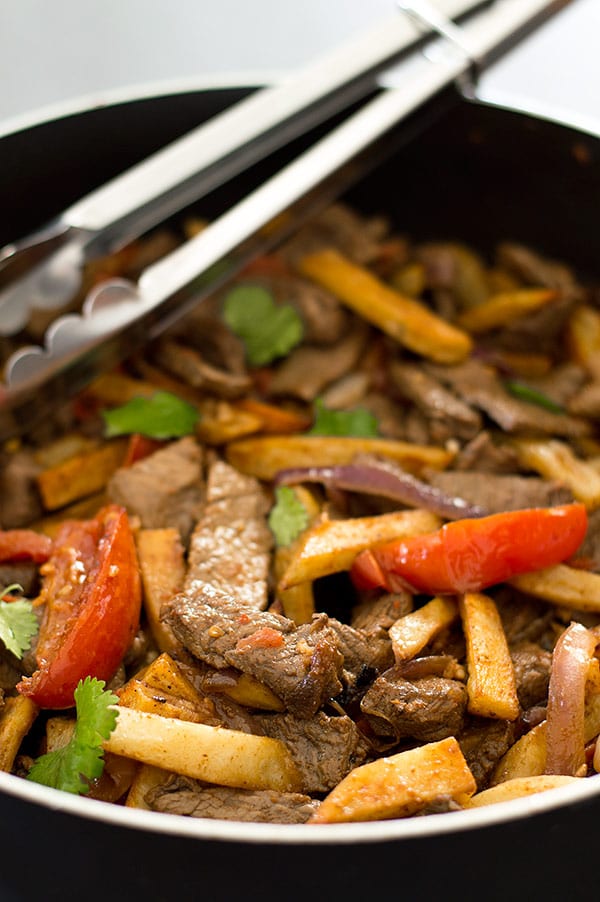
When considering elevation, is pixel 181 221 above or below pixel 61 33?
below

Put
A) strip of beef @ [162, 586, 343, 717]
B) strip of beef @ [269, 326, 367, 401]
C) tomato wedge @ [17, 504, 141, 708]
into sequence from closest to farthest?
strip of beef @ [162, 586, 343, 717], tomato wedge @ [17, 504, 141, 708], strip of beef @ [269, 326, 367, 401]

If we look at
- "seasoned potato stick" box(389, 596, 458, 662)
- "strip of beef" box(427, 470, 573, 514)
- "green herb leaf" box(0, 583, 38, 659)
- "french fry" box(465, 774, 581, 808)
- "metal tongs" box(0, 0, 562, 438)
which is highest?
"metal tongs" box(0, 0, 562, 438)

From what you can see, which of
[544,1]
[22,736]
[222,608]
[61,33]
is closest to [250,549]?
[222,608]

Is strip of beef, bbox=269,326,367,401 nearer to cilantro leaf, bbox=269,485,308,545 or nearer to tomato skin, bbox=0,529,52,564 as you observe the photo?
cilantro leaf, bbox=269,485,308,545

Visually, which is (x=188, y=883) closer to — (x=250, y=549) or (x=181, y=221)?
(x=250, y=549)

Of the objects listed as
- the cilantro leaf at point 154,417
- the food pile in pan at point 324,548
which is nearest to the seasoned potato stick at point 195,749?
the food pile in pan at point 324,548

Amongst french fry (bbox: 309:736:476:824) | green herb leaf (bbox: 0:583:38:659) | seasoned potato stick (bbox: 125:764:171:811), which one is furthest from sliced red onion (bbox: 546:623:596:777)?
green herb leaf (bbox: 0:583:38:659)

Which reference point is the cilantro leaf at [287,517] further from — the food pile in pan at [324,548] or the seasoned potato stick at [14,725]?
the seasoned potato stick at [14,725]
